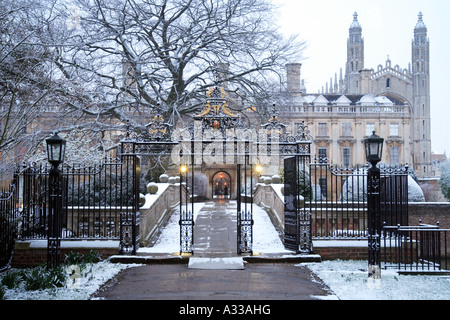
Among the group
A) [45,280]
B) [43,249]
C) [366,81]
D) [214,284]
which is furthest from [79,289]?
[366,81]

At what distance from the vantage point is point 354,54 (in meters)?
72.8

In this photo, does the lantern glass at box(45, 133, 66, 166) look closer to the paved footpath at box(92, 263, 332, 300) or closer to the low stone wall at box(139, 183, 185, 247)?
the paved footpath at box(92, 263, 332, 300)

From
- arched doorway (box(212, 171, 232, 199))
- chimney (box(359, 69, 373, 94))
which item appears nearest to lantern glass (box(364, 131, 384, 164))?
arched doorway (box(212, 171, 232, 199))

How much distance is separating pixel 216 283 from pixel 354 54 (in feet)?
235

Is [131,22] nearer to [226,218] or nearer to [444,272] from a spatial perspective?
[226,218]

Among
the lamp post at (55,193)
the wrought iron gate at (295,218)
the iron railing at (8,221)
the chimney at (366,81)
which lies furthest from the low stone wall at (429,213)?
the chimney at (366,81)

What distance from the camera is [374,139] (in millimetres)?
8930

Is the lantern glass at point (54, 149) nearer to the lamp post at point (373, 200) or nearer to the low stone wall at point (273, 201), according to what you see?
the lamp post at point (373, 200)

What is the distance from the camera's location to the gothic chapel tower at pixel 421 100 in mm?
61125

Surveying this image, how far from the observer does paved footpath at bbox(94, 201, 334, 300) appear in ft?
24.4

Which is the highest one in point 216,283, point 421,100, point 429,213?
point 421,100

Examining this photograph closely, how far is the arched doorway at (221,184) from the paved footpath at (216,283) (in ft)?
91.1

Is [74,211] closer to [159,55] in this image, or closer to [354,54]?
[159,55]
